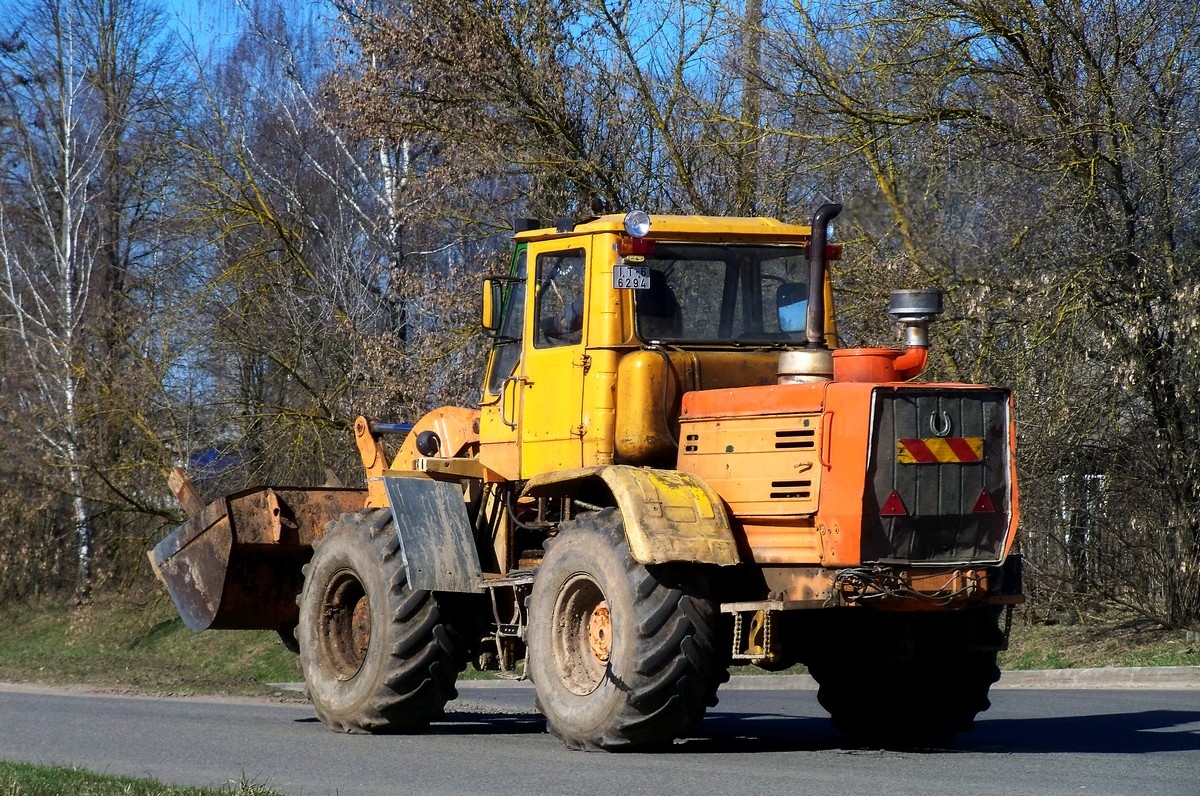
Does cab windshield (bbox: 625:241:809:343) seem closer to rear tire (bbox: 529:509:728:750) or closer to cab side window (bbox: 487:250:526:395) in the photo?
cab side window (bbox: 487:250:526:395)

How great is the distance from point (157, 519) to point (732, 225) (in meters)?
19.6

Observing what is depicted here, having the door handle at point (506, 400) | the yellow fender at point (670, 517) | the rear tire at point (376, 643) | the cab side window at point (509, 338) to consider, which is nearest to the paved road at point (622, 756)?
the rear tire at point (376, 643)

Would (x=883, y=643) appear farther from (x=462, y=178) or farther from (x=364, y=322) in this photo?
(x=364, y=322)

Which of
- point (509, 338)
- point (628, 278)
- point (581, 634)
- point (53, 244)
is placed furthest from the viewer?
point (53, 244)

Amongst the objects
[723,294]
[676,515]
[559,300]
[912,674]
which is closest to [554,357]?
[559,300]

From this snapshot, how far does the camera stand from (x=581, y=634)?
9758mm

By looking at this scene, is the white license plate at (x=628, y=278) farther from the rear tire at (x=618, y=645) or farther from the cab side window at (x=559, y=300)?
the rear tire at (x=618, y=645)

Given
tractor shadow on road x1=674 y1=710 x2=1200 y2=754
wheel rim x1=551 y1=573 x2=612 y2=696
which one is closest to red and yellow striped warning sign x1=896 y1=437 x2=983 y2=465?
tractor shadow on road x1=674 y1=710 x2=1200 y2=754

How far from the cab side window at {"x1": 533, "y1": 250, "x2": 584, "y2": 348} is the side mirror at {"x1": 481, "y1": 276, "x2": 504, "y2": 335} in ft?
1.37

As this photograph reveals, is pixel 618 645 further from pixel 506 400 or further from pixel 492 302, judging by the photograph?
pixel 492 302

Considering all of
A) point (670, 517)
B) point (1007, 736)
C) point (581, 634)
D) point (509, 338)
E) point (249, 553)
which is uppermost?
point (509, 338)

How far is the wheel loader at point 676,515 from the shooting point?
352 inches

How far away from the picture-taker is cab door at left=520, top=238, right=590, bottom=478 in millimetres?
10141

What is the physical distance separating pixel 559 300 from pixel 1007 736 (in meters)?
4.16
